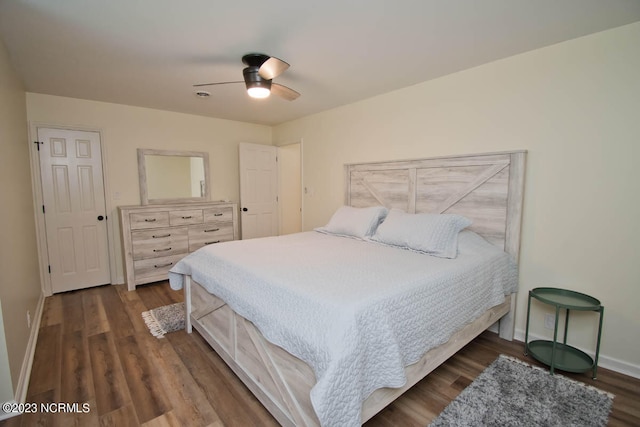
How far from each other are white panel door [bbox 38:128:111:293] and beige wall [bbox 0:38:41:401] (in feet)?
2.00

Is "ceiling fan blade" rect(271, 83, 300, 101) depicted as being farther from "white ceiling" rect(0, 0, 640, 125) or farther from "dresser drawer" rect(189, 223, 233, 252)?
"dresser drawer" rect(189, 223, 233, 252)

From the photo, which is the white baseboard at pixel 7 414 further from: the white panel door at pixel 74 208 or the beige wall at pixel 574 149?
the beige wall at pixel 574 149

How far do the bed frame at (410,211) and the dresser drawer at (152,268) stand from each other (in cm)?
157

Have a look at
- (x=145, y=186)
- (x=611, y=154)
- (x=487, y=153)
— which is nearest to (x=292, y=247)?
(x=487, y=153)

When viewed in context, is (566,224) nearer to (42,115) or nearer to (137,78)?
(137,78)

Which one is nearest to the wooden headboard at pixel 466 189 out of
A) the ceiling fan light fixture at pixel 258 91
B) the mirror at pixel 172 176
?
the ceiling fan light fixture at pixel 258 91

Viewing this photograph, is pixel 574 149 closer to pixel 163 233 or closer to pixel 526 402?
pixel 526 402

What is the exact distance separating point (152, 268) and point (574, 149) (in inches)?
179

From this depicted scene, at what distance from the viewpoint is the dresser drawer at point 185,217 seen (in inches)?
156

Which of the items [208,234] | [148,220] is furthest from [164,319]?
[208,234]

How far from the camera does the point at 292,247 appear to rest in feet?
8.57

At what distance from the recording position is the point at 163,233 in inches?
153

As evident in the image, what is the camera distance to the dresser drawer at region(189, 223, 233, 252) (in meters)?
4.13

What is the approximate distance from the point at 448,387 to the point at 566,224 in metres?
1.52
